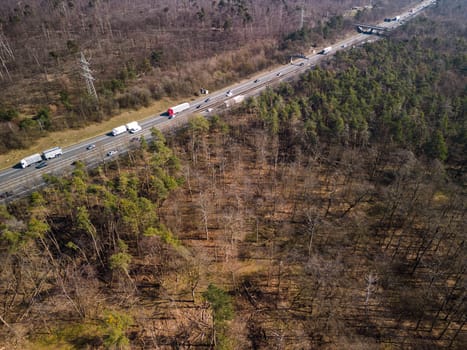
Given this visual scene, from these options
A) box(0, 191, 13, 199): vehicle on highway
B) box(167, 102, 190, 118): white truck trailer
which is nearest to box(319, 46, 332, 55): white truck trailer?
box(167, 102, 190, 118): white truck trailer

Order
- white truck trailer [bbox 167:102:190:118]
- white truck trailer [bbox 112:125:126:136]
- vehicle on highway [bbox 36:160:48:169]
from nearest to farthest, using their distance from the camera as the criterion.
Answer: vehicle on highway [bbox 36:160:48:169], white truck trailer [bbox 112:125:126:136], white truck trailer [bbox 167:102:190:118]

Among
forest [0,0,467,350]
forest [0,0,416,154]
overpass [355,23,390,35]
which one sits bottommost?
forest [0,0,467,350]

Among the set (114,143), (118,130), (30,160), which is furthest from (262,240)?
(30,160)

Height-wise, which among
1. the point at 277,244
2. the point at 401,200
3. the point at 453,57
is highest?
the point at 453,57

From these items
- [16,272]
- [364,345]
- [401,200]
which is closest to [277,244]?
[364,345]

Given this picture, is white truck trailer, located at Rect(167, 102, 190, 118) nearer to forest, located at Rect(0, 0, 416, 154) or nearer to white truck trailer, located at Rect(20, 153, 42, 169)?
A: forest, located at Rect(0, 0, 416, 154)

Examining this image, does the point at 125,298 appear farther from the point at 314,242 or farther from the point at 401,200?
the point at 401,200
